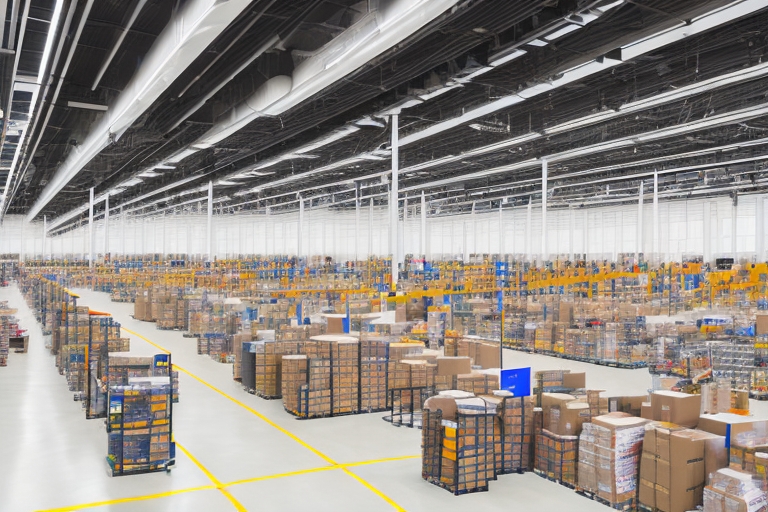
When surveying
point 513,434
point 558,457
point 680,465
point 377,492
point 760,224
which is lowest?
point 377,492

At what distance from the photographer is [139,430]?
19.4 feet

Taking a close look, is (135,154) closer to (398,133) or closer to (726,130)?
(398,133)

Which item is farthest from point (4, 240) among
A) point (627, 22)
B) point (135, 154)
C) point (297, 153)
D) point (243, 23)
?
point (627, 22)

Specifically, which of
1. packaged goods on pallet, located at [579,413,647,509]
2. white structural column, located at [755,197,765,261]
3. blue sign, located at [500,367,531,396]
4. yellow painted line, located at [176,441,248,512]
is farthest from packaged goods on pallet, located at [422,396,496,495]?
white structural column, located at [755,197,765,261]

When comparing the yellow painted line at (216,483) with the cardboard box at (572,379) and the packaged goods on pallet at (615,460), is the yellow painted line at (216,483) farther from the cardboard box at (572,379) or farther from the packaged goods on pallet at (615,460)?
the cardboard box at (572,379)

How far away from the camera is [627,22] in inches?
286

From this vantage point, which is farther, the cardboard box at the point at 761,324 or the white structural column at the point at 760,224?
the white structural column at the point at 760,224

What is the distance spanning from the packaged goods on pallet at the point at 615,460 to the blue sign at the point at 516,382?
0.87 metres

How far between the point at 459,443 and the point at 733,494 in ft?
6.95

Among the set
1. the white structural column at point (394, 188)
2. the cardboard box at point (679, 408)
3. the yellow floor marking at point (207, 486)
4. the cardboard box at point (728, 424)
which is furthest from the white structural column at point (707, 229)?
the yellow floor marking at point (207, 486)

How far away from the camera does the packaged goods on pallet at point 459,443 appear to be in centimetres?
538

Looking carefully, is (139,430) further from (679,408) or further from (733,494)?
(733,494)

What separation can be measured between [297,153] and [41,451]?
10197 mm

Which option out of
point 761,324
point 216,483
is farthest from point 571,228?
point 216,483
